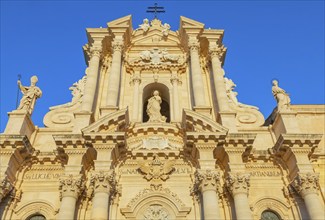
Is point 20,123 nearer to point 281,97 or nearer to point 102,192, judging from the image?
point 102,192

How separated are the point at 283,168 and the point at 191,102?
550 cm

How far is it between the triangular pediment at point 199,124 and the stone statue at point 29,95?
22.8 ft

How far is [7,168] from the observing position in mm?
13961

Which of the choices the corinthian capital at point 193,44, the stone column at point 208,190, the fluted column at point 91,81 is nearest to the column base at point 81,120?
the fluted column at point 91,81

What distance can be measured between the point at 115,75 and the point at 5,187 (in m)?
7.41

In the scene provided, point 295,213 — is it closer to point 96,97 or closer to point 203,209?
point 203,209

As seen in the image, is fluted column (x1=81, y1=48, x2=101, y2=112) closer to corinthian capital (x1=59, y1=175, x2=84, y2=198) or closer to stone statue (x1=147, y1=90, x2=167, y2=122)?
stone statue (x1=147, y1=90, x2=167, y2=122)

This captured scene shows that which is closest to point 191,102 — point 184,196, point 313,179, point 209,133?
point 209,133

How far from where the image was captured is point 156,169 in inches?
592

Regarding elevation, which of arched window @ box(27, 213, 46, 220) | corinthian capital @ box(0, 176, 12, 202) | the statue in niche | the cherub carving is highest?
the statue in niche

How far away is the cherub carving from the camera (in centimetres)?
1496

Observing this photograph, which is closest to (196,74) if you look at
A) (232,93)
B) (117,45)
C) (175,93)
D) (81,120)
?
(175,93)

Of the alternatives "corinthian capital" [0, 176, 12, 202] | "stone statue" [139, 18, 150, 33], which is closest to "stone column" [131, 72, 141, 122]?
"stone statue" [139, 18, 150, 33]

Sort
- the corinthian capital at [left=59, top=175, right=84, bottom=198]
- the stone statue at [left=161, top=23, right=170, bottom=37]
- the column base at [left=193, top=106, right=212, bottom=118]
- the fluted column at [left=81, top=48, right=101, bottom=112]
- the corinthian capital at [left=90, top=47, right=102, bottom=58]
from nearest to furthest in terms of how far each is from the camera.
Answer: the corinthian capital at [left=59, top=175, right=84, bottom=198] → the column base at [left=193, top=106, right=212, bottom=118] → the fluted column at [left=81, top=48, right=101, bottom=112] → the corinthian capital at [left=90, top=47, right=102, bottom=58] → the stone statue at [left=161, top=23, right=170, bottom=37]
